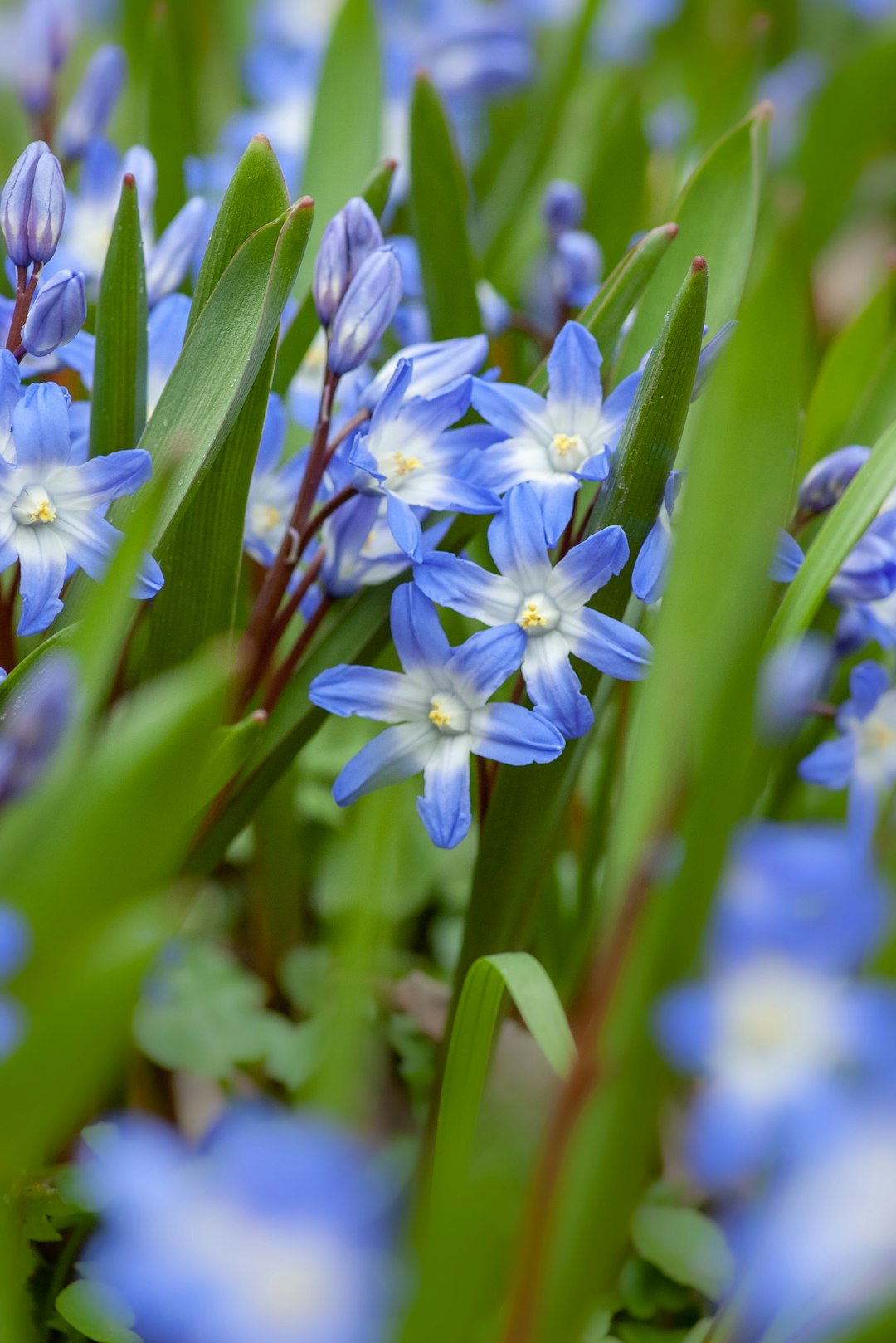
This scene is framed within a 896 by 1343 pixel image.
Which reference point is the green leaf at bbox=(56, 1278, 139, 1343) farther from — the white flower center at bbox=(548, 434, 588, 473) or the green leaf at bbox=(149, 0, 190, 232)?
the green leaf at bbox=(149, 0, 190, 232)

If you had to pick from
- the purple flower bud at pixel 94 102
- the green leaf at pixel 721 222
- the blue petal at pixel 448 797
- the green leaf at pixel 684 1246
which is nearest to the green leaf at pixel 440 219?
the green leaf at pixel 721 222

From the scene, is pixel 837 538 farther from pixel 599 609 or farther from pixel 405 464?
pixel 405 464

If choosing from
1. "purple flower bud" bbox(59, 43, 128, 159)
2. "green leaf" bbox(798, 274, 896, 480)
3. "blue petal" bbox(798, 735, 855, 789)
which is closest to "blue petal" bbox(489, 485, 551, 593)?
"blue petal" bbox(798, 735, 855, 789)

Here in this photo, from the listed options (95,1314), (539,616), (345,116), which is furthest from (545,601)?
(345,116)

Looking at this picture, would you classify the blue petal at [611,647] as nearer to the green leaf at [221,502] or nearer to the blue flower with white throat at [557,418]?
the blue flower with white throat at [557,418]

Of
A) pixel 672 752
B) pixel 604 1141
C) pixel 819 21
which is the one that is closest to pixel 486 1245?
pixel 604 1141

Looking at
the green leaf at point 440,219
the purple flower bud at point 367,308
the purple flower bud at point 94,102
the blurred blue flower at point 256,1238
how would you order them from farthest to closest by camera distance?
the purple flower bud at point 94,102 → the green leaf at point 440,219 → the purple flower bud at point 367,308 → the blurred blue flower at point 256,1238

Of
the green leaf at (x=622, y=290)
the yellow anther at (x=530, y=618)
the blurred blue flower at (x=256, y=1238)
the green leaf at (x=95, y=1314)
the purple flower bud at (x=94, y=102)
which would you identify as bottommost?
the green leaf at (x=95, y=1314)
